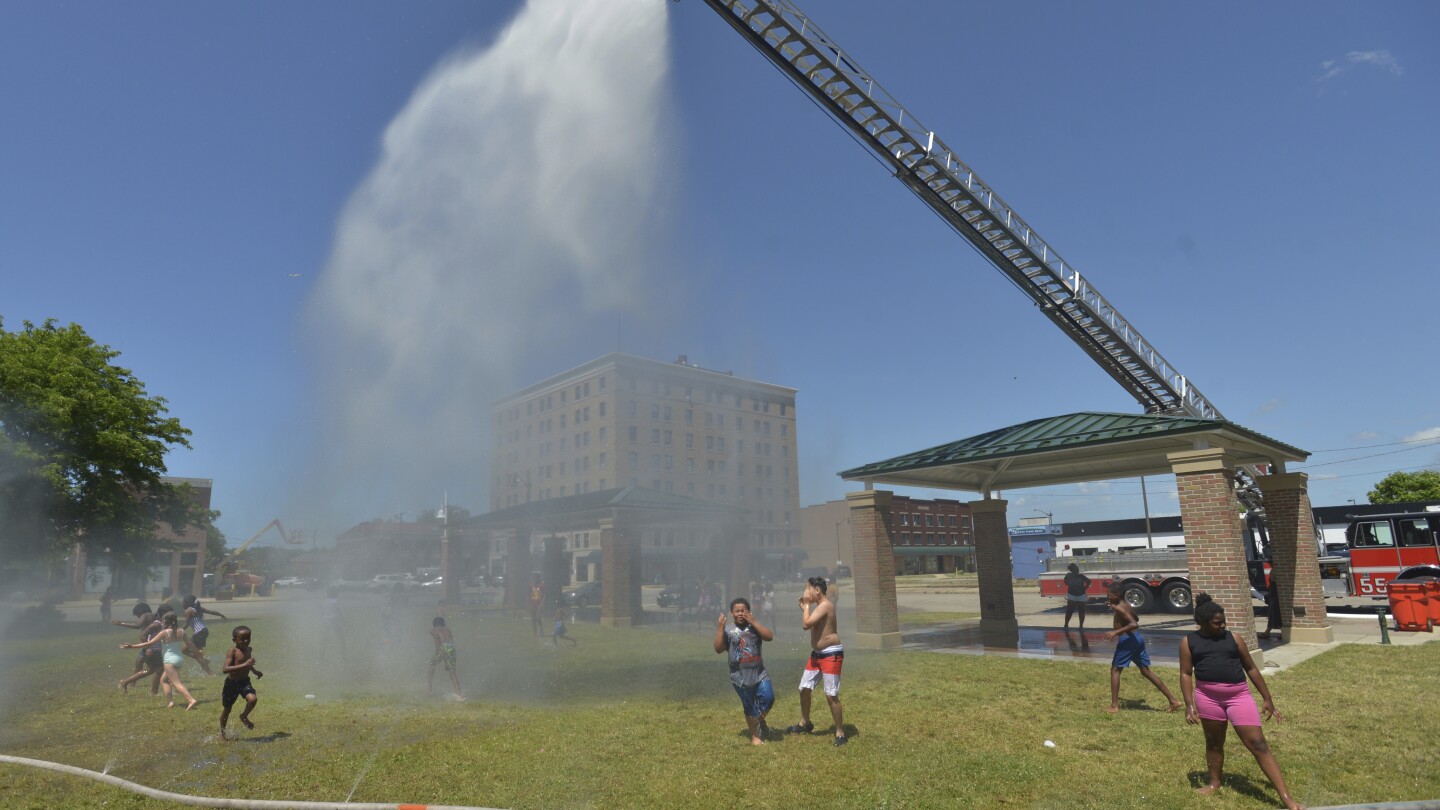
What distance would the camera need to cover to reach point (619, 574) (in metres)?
26.2

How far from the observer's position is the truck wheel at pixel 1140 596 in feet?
84.0

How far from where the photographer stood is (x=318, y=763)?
833 cm

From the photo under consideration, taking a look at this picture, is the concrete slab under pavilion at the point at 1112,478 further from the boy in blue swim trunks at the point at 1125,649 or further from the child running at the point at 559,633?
the child running at the point at 559,633

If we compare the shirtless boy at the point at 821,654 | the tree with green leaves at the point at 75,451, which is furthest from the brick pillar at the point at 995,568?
the tree with green leaves at the point at 75,451

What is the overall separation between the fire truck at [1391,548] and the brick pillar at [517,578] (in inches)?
1157

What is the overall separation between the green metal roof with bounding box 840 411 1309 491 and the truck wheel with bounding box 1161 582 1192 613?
8056mm

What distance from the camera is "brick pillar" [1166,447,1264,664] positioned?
41.6 ft

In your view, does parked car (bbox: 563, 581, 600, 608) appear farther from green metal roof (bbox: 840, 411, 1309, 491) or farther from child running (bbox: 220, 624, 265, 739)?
child running (bbox: 220, 624, 265, 739)

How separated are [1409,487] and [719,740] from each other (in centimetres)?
7743

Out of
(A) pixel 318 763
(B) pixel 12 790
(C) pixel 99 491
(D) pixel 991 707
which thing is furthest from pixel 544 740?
(C) pixel 99 491

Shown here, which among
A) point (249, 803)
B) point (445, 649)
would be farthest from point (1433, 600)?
point (249, 803)

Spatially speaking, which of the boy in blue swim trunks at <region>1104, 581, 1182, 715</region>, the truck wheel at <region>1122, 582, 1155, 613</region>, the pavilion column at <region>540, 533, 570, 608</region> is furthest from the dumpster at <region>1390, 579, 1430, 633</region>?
the pavilion column at <region>540, 533, 570, 608</region>

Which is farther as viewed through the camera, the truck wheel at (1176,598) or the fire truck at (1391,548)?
the truck wheel at (1176,598)

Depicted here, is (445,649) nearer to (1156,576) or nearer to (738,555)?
(738,555)
